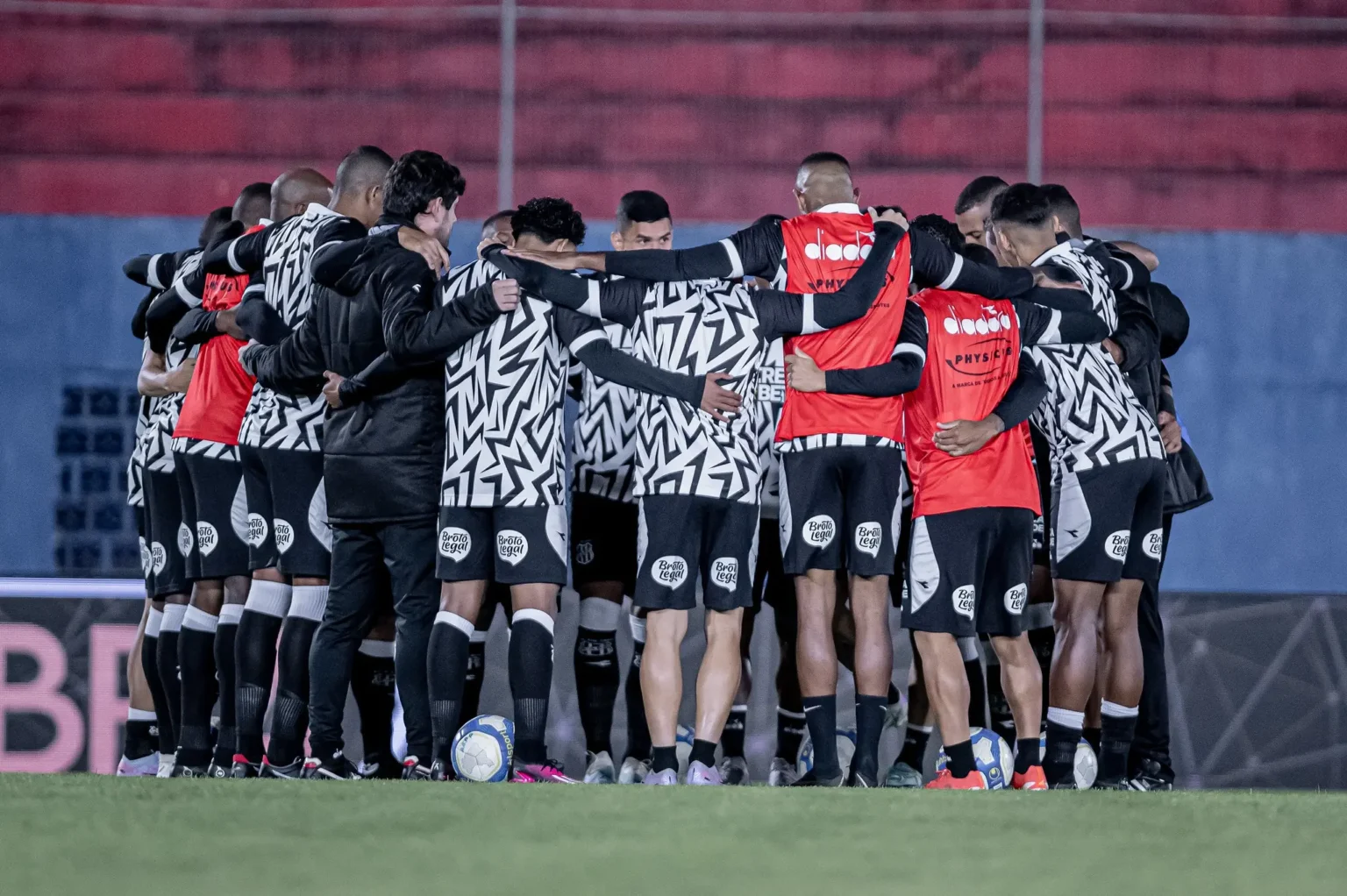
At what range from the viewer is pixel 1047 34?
9.62 meters

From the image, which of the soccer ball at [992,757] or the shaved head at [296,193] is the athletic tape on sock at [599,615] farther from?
the shaved head at [296,193]

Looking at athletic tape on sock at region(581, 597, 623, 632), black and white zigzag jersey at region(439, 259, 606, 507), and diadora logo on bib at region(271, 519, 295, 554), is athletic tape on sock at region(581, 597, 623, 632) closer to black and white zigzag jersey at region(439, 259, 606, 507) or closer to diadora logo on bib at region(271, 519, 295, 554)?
black and white zigzag jersey at region(439, 259, 606, 507)

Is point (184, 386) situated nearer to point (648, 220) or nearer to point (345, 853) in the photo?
point (648, 220)

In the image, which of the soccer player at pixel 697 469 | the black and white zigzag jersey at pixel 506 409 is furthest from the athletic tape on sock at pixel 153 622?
the soccer player at pixel 697 469

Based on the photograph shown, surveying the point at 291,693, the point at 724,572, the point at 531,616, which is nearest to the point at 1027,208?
the point at 724,572

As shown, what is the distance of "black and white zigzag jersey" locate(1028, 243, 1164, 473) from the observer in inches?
188

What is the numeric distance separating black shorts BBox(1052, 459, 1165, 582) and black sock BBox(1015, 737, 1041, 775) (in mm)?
538

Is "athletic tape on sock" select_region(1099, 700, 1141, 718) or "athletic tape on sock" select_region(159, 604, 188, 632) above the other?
"athletic tape on sock" select_region(159, 604, 188, 632)

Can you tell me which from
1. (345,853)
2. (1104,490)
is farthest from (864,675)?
(345,853)

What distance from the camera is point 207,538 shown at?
5012mm

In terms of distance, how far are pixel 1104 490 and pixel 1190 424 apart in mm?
4974

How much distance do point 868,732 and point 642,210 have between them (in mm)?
1909

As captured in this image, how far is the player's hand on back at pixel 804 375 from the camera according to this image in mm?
4438

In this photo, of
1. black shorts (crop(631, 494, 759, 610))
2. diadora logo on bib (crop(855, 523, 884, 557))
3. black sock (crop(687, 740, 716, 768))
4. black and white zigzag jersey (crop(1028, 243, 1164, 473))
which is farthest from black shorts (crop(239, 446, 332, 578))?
black and white zigzag jersey (crop(1028, 243, 1164, 473))
